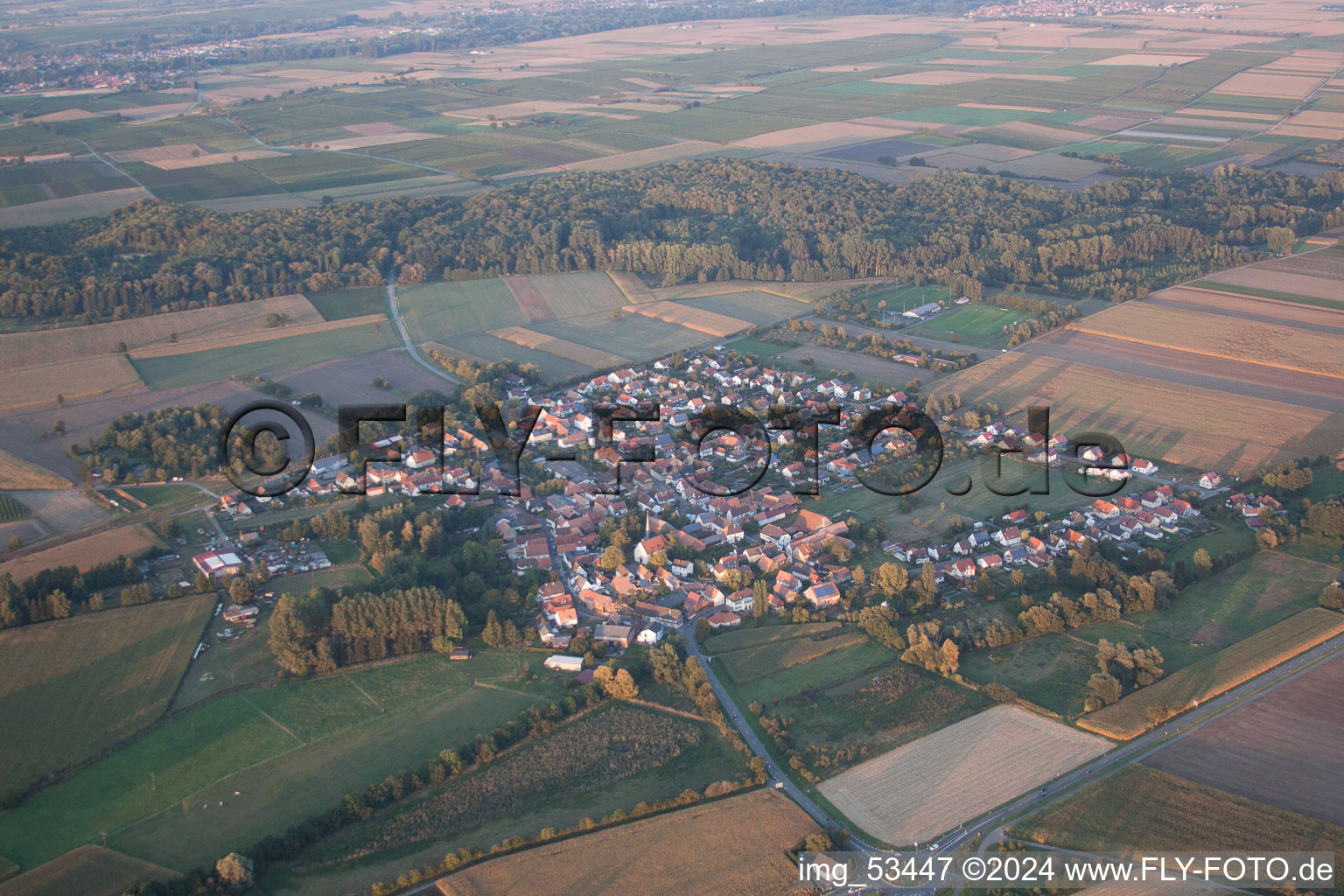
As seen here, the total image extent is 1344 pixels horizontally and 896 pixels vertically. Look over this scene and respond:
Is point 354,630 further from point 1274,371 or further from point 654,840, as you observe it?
point 1274,371

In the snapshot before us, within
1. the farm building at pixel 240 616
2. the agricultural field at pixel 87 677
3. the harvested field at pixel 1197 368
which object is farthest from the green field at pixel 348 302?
the harvested field at pixel 1197 368

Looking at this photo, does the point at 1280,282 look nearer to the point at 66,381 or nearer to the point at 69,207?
the point at 66,381

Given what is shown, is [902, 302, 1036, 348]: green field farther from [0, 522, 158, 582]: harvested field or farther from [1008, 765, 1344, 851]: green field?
[0, 522, 158, 582]: harvested field

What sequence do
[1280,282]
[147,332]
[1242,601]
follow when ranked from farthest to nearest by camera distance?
[1280,282]
[147,332]
[1242,601]

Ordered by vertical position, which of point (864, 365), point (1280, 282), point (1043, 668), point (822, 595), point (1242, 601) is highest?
point (1280, 282)

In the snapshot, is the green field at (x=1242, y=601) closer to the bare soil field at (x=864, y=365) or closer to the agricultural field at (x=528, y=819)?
the agricultural field at (x=528, y=819)

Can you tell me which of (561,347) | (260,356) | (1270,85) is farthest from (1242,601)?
(1270,85)

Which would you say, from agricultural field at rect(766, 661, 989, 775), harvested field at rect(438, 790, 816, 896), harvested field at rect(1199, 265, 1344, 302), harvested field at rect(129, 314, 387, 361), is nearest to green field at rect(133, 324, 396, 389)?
harvested field at rect(129, 314, 387, 361)
